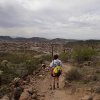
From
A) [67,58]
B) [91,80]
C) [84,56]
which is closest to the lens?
[91,80]

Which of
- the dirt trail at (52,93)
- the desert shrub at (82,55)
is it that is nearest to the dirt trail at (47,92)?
the dirt trail at (52,93)

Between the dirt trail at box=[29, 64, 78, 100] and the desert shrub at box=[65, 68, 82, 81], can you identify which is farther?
the desert shrub at box=[65, 68, 82, 81]

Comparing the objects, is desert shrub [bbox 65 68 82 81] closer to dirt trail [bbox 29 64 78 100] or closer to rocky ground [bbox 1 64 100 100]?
dirt trail [bbox 29 64 78 100]

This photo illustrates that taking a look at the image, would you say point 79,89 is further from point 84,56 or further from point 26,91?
point 84,56

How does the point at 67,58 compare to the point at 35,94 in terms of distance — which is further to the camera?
the point at 67,58

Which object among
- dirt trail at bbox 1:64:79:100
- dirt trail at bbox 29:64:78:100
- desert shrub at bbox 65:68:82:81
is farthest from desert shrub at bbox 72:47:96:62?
dirt trail at bbox 29:64:78:100

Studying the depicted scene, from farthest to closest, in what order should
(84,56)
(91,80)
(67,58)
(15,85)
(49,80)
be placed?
1. (67,58)
2. (84,56)
3. (49,80)
4. (91,80)
5. (15,85)

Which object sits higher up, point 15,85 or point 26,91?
point 15,85

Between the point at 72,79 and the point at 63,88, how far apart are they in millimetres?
1645

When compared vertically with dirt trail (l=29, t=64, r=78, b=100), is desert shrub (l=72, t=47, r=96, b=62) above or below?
above

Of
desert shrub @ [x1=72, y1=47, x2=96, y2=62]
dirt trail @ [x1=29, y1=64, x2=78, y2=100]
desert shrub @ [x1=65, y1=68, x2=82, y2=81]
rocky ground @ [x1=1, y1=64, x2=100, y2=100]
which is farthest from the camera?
desert shrub @ [x1=72, y1=47, x2=96, y2=62]

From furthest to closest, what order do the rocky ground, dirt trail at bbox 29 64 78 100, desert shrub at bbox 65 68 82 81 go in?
desert shrub at bbox 65 68 82 81 < dirt trail at bbox 29 64 78 100 < the rocky ground

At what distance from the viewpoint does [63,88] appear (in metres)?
14.0

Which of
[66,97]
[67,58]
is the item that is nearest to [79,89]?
[66,97]
